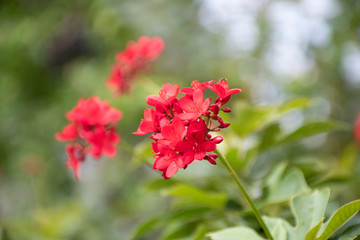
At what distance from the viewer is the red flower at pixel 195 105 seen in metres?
0.62

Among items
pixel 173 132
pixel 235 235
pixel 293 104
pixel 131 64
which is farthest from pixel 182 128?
pixel 131 64

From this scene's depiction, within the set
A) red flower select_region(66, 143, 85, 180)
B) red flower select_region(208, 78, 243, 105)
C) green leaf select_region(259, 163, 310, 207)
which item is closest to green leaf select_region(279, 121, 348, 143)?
green leaf select_region(259, 163, 310, 207)

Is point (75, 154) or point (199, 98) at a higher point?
point (75, 154)

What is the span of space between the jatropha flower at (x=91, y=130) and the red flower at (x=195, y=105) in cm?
36

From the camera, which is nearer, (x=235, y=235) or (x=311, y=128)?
(x=235, y=235)

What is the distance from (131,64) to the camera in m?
1.42

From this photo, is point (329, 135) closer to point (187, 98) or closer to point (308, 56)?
point (308, 56)

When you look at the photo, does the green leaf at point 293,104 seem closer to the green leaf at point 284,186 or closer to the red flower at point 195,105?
the green leaf at point 284,186

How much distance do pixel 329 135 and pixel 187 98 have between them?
1939mm

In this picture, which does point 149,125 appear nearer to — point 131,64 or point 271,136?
point 271,136

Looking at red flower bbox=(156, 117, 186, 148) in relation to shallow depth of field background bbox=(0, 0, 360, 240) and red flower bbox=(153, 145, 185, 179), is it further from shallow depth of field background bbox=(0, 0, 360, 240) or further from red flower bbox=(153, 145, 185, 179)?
shallow depth of field background bbox=(0, 0, 360, 240)

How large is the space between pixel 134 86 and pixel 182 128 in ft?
5.13

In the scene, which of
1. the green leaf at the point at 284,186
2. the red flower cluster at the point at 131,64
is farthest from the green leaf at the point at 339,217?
the red flower cluster at the point at 131,64

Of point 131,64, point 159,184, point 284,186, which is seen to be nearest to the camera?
point 284,186
